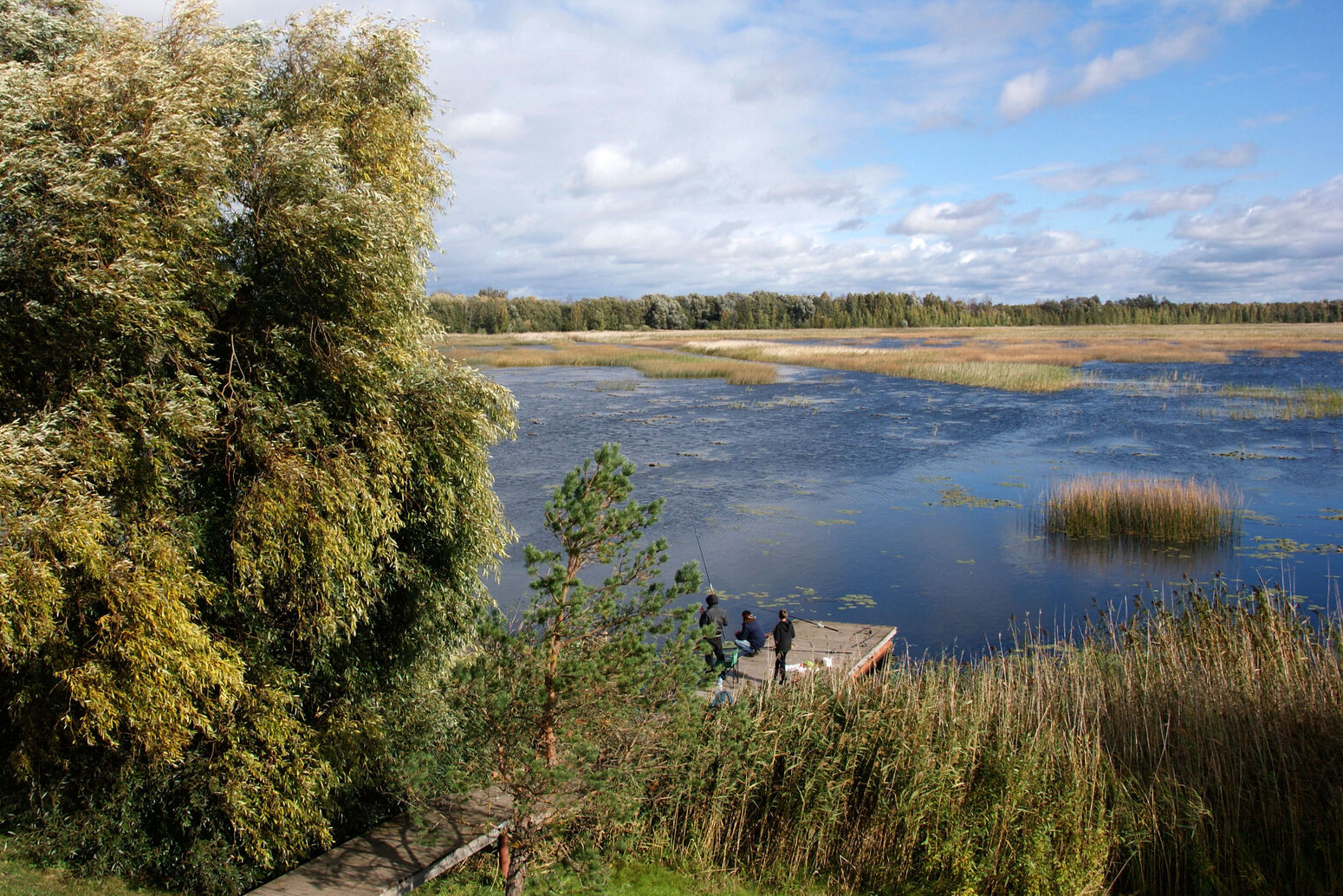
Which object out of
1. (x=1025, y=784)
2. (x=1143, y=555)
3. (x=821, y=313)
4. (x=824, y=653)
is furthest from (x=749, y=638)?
(x=821, y=313)

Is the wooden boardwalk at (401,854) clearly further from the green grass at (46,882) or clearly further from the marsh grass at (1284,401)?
the marsh grass at (1284,401)

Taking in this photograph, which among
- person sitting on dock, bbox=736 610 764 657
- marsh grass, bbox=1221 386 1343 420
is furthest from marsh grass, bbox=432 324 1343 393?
person sitting on dock, bbox=736 610 764 657

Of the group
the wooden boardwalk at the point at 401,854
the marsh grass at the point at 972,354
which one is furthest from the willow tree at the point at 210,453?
the marsh grass at the point at 972,354

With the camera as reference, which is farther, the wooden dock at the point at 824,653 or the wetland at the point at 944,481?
the wetland at the point at 944,481

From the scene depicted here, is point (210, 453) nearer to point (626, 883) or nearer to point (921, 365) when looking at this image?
point (626, 883)

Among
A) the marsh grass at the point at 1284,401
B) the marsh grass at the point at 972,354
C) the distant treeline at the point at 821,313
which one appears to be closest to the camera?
the marsh grass at the point at 1284,401

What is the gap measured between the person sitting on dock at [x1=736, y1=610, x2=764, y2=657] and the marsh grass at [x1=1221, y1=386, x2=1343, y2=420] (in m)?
33.0

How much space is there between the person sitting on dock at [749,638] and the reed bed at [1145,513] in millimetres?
11310

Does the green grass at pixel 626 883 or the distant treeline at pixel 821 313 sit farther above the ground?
the distant treeline at pixel 821 313

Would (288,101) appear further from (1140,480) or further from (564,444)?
(564,444)

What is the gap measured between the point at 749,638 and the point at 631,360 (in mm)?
62715

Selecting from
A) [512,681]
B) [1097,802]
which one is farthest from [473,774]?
[1097,802]

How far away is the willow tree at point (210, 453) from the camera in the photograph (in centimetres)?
738

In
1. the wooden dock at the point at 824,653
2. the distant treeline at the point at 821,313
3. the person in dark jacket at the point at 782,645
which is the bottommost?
the wooden dock at the point at 824,653
